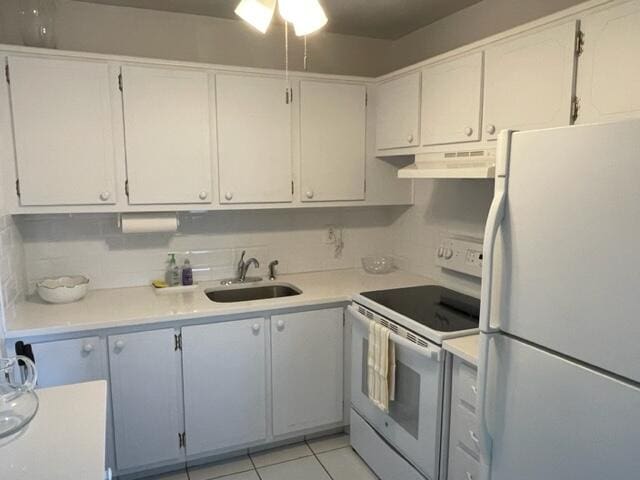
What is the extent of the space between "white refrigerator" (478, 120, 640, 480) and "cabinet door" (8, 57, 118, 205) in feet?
6.33

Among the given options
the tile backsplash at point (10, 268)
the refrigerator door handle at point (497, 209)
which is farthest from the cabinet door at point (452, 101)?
the tile backsplash at point (10, 268)

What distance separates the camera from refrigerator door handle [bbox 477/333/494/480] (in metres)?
1.48

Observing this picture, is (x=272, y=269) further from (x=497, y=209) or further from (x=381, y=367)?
(x=497, y=209)

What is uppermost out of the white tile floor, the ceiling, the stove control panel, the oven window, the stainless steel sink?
the ceiling

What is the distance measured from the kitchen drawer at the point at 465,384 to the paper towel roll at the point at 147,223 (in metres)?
1.67

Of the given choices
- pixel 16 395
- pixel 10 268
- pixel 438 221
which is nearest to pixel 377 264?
pixel 438 221

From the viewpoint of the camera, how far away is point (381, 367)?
7.15ft

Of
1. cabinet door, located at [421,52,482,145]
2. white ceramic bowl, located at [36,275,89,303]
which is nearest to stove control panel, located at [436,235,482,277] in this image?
cabinet door, located at [421,52,482,145]

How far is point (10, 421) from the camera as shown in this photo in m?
1.28

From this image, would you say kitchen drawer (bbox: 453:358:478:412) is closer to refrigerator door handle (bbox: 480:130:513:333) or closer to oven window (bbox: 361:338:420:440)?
oven window (bbox: 361:338:420:440)

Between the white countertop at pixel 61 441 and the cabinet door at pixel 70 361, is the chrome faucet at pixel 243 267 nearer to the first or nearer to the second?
the cabinet door at pixel 70 361

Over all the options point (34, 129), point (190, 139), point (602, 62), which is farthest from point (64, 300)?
point (602, 62)

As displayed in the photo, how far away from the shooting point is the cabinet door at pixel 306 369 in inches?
100

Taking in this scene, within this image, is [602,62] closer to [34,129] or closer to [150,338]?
[150,338]
